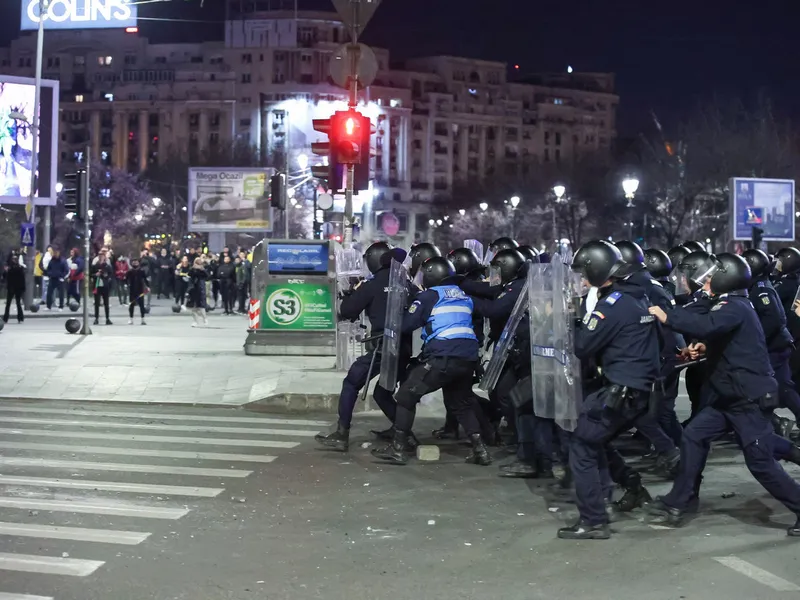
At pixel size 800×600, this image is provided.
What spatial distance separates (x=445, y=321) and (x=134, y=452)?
3070 mm

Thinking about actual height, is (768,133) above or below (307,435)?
above

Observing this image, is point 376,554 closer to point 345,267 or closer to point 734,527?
point 734,527

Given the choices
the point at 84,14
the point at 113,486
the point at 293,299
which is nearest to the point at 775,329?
the point at 113,486

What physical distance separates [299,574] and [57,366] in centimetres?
985

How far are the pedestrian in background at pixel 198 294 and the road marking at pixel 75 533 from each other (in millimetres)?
17602

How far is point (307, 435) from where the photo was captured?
433 inches

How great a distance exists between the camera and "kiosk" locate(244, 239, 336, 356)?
55.5ft

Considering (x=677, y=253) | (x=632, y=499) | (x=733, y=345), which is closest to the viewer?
(x=733, y=345)

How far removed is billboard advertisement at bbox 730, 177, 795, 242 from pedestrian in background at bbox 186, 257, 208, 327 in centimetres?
1366

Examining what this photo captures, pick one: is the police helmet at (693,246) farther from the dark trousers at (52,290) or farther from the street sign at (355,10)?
the dark trousers at (52,290)

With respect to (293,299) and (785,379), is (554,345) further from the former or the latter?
(293,299)

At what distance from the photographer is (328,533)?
268 inches

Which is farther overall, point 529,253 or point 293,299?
point 293,299

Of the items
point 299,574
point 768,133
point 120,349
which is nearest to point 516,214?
point 768,133
